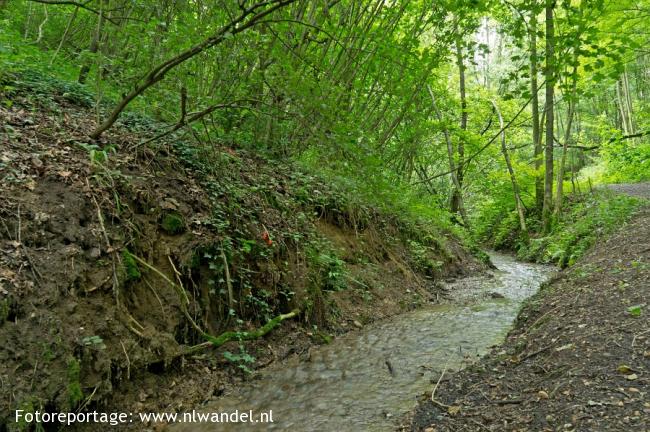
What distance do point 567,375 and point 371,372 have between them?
2058 millimetres

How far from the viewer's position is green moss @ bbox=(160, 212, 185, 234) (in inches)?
184

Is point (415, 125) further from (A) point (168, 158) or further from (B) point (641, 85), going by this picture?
(B) point (641, 85)

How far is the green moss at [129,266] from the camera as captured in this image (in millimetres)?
3994

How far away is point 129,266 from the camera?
4023 mm

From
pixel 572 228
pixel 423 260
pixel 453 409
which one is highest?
pixel 453 409

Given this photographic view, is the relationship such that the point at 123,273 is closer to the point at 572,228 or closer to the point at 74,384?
the point at 74,384

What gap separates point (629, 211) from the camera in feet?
34.6

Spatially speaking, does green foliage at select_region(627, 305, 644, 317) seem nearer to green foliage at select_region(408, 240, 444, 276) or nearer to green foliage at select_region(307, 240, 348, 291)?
green foliage at select_region(307, 240, 348, 291)

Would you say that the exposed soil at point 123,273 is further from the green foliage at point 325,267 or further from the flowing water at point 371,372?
the flowing water at point 371,372

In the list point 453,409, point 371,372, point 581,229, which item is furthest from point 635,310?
point 581,229

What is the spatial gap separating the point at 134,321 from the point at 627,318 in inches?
174

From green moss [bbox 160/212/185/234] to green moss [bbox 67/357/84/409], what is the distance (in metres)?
1.74

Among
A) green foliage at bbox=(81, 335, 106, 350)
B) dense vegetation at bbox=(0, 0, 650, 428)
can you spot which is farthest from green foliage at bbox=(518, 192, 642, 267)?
green foliage at bbox=(81, 335, 106, 350)

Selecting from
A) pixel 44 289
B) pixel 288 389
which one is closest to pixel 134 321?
pixel 44 289
